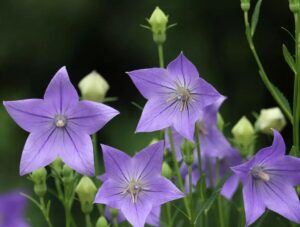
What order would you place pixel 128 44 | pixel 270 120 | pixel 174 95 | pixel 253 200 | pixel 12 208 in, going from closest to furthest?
1. pixel 12 208
2. pixel 253 200
3. pixel 174 95
4. pixel 270 120
5. pixel 128 44

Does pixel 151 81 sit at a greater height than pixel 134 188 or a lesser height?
greater

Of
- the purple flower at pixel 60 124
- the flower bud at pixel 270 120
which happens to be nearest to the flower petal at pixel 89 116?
the purple flower at pixel 60 124

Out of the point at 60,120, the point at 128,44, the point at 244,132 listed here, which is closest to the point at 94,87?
the point at 60,120

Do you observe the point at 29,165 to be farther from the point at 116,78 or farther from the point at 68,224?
the point at 116,78

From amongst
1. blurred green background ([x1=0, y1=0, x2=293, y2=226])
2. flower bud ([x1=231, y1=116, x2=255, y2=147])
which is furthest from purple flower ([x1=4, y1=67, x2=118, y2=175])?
blurred green background ([x1=0, y1=0, x2=293, y2=226])

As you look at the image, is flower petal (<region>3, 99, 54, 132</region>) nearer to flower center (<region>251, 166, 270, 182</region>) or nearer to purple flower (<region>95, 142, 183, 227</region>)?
purple flower (<region>95, 142, 183, 227</region>)

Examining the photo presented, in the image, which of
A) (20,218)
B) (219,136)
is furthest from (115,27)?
(20,218)

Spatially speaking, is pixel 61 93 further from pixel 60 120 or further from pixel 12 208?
pixel 12 208
